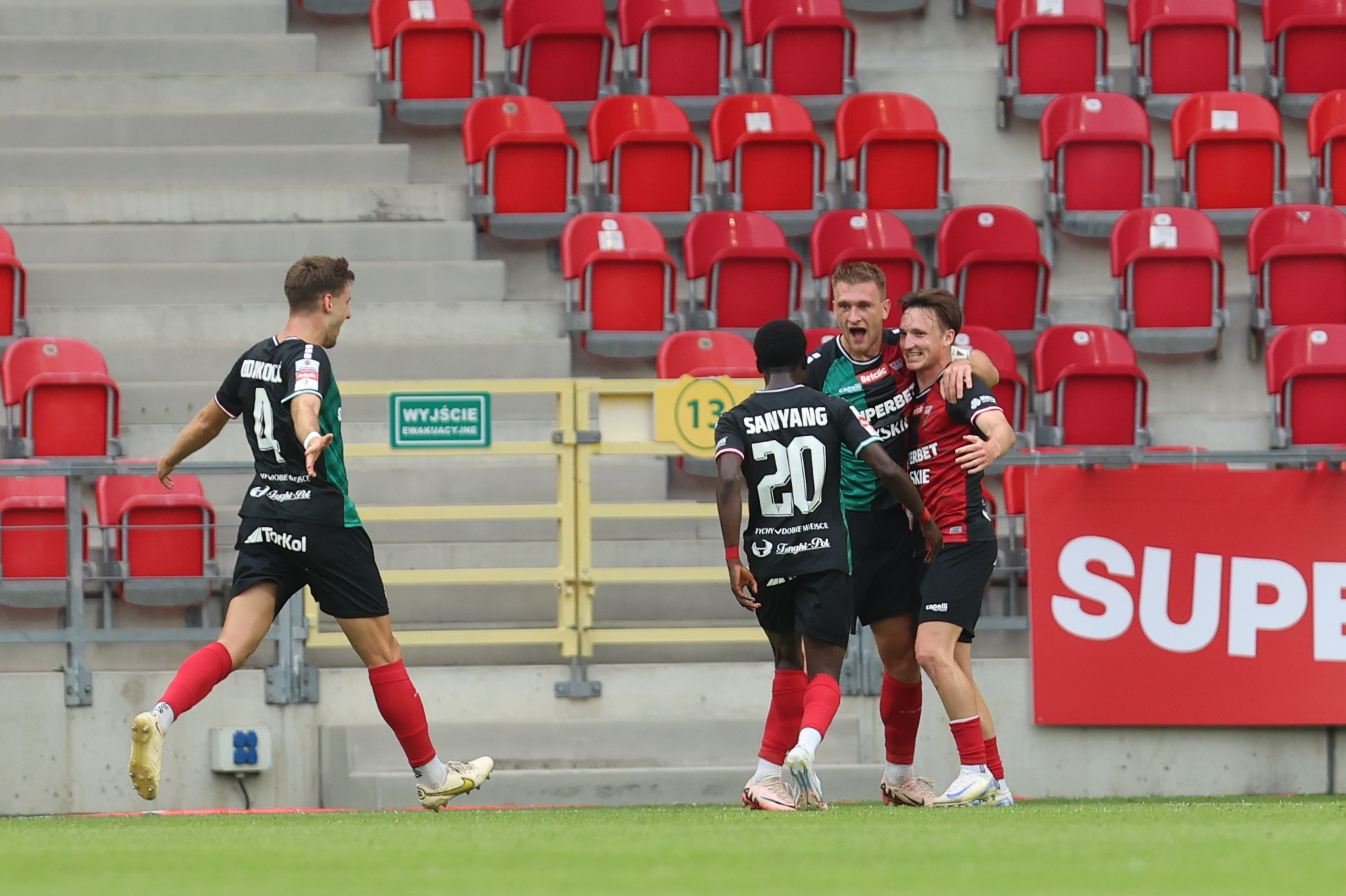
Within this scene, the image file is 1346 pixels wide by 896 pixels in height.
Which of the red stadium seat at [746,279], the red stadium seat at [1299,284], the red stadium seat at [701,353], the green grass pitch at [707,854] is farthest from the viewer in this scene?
the red stadium seat at [1299,284]

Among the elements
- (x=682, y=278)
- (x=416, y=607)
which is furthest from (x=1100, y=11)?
(x=416, y=607)

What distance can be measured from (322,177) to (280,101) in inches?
33.4

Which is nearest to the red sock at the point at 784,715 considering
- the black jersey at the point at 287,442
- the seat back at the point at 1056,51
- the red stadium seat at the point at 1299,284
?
the black jersey at the point at 287,442

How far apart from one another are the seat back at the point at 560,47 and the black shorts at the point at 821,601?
6.49 metres

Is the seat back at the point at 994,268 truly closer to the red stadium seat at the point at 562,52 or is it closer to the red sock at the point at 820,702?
the red stadium seat at the point at 562,52

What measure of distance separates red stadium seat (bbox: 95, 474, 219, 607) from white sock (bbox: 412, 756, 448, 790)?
86.1 inches

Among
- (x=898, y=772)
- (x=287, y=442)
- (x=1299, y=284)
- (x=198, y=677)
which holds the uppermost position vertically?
(x=1299, y=284)

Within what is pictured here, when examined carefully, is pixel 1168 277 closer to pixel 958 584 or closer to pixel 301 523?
pixel 958 584

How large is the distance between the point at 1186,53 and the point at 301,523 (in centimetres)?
832

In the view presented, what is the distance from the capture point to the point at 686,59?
38.3 ft

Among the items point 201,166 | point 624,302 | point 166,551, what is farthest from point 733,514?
point 201,166

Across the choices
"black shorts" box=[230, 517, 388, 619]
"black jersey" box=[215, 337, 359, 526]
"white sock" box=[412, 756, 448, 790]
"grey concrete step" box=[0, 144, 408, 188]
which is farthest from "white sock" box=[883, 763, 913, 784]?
"grey concrete step" box=[0, 144, 408, 188]

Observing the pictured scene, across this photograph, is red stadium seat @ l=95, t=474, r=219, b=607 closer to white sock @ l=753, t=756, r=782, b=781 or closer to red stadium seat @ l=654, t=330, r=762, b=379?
→ red stadium seat @ l=654, t=330, r=762, b=379

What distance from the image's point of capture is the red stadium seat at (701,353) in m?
8.96
